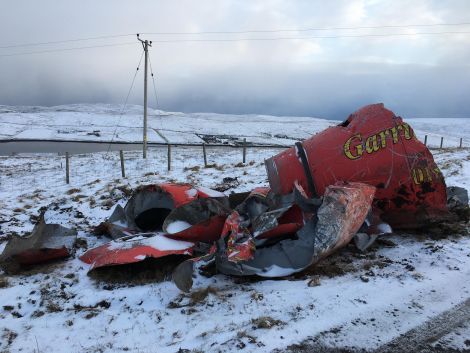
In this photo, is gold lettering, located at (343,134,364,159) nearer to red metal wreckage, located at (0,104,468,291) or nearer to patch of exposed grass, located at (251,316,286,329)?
red metal wreckage, located at (0,104,468,291)

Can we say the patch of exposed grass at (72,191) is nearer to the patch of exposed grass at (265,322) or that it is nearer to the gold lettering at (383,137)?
the gold lettering at (383,137)

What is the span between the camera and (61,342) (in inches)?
129

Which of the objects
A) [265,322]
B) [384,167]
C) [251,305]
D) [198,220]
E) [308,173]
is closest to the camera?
[265,322]

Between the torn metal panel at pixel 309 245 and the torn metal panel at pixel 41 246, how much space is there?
2.33 metres

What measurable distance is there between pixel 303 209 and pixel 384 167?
4.72ft

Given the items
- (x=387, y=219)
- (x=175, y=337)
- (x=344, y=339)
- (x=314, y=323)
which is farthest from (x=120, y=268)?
(x=387, y=219)

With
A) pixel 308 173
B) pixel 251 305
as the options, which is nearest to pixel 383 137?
pixel 308 173

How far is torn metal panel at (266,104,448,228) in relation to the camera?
209 inches

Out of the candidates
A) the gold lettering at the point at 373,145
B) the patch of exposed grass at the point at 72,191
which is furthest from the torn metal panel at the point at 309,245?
the patch of exposed grass at the point at 72,191

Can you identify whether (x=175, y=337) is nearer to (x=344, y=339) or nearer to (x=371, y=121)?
(x=344, y=339)

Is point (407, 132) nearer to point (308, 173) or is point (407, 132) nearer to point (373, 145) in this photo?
point (373, 145)

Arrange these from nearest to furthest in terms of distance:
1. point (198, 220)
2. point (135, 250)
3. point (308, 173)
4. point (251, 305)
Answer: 1. point (251, 305)
2. point (135, 250)
3. point (198, 220)
4. point (308, 173)

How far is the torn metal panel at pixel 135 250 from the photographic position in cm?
457

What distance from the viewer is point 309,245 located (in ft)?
13.9
